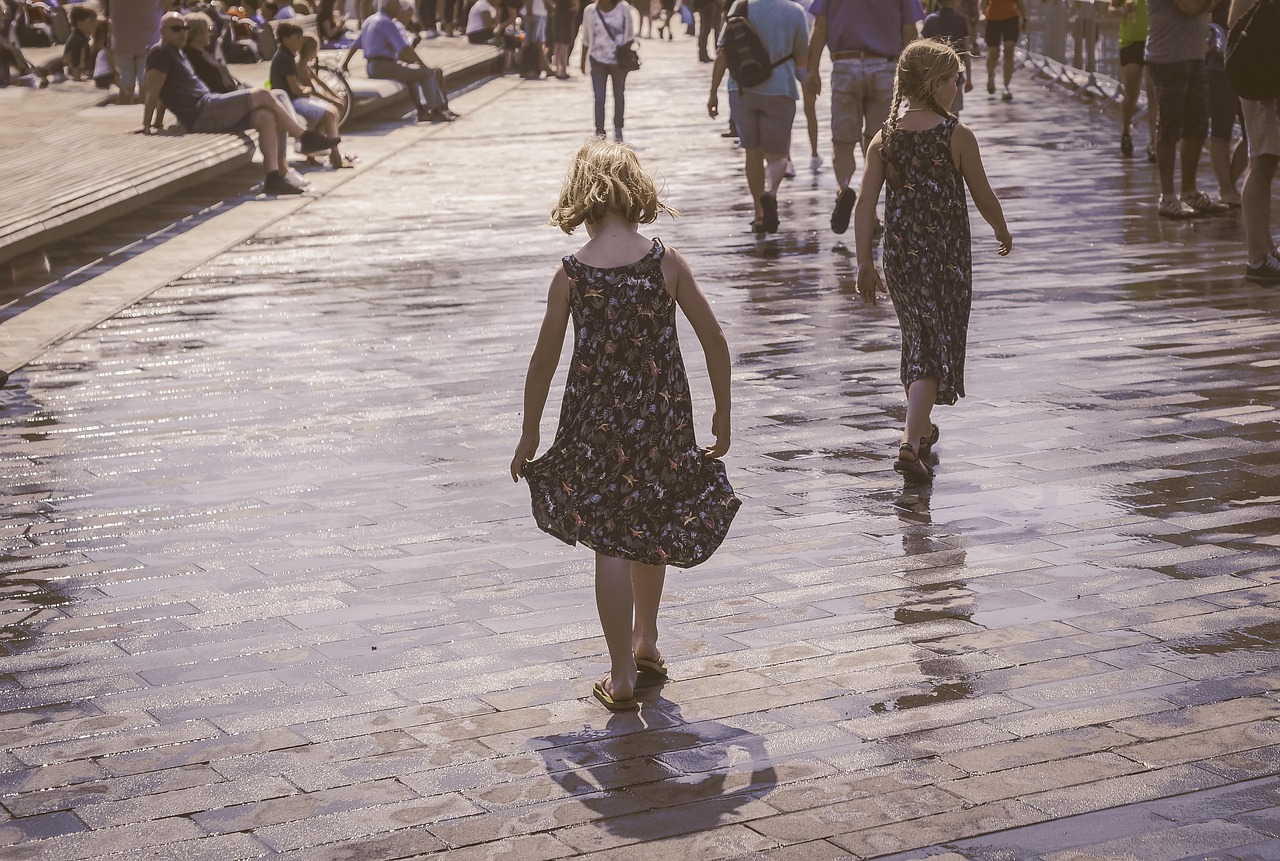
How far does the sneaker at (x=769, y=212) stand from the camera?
13.4 m

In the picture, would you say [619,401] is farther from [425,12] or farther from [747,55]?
[425,12]

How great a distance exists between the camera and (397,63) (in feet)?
80.0

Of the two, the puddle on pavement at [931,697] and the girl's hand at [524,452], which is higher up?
the girl's hand at [524,452]

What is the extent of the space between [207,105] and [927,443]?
12221mm

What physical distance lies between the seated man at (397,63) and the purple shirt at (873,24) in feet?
40.7

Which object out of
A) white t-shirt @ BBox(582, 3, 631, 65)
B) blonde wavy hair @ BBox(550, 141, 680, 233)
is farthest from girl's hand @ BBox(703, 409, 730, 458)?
white t-shirt @ BBox(582, 3, 631, 65)

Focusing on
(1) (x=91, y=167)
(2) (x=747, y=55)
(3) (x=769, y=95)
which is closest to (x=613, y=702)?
(2) (x=747, y=55)

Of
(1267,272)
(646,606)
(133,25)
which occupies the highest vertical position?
(133,25)

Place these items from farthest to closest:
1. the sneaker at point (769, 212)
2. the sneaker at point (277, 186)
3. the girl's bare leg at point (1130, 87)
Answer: the sneaker at point (277, 186) < the girl's bare leg at point (1130, 87) < the sneaker at point (769, 212)

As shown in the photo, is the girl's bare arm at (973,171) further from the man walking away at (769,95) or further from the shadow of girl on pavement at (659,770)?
the man walking away at (769,95)

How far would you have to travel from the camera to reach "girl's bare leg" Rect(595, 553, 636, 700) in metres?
4.66

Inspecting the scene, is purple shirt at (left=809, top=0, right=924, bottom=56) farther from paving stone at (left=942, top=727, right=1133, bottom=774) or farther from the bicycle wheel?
the bicycle wheel

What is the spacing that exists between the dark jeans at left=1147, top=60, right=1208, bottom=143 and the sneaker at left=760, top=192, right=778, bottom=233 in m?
2.91

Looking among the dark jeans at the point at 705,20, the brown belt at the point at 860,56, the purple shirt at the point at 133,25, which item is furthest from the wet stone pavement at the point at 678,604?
the dark jeans at the point at 705,20
